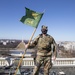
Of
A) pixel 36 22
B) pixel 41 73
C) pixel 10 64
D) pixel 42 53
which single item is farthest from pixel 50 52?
pixel 10 64

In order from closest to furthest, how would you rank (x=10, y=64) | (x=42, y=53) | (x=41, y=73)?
(x=42, y=53), (x=41, y=73), (x=10, y=64)

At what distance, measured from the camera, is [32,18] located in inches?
287

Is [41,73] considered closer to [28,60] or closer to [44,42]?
[28,60]

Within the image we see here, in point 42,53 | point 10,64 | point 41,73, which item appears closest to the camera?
point 42,53

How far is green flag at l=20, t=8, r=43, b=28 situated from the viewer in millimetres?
7234

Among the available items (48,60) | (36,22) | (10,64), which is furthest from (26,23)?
(10,64)

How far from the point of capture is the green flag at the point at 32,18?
23.7 feet

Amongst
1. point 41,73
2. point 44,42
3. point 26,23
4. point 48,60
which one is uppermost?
point 26,23

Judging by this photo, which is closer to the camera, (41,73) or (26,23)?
(26,23)

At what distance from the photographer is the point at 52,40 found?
23.6 feet

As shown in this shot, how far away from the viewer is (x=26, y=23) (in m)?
7.26

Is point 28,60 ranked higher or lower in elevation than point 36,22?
lower

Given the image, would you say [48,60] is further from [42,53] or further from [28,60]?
[28,60]

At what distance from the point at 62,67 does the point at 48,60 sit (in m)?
6.29
